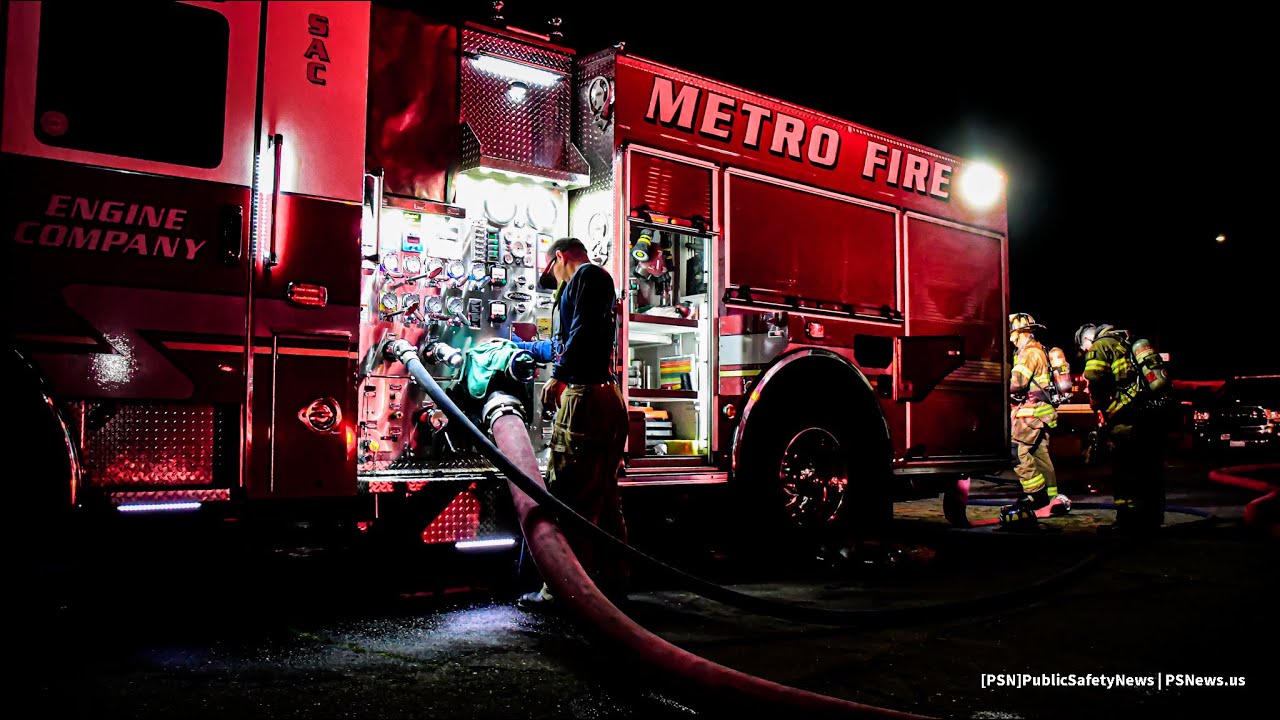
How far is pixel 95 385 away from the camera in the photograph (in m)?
3.56

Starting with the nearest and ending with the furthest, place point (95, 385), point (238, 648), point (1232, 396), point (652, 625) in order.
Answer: point (95, 385)
point (238, 648)
point (652, 625)
point (1232, 396)

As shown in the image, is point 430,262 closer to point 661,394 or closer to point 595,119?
point 595,119

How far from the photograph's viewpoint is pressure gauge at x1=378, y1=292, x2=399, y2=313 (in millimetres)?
5262

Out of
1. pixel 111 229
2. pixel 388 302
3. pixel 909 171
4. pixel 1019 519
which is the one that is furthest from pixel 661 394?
pixel 1019 519

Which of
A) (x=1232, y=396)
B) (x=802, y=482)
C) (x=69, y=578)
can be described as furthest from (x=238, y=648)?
(x=1232, y=396)

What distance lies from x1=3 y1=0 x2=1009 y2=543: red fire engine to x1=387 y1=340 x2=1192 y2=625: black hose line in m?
0.40

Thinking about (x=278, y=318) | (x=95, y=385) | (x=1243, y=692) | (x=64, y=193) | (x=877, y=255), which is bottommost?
(x=1243, y=692)

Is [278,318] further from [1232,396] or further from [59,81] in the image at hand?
[1232,396]

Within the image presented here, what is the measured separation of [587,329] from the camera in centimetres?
471

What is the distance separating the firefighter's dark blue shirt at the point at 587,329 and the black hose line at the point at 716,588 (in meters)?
0.63

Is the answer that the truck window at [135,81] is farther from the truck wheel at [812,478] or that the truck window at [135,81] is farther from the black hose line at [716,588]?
the truck wheel at [812,478]

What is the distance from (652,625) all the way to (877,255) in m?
3.93

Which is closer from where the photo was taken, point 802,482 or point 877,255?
point 802,482

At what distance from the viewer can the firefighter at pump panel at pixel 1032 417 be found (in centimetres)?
887
